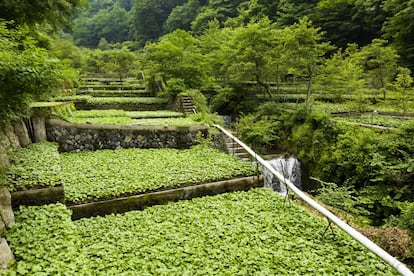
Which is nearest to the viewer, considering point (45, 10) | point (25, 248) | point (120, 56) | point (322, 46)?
point (25, 248)

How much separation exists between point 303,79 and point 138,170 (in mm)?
17182

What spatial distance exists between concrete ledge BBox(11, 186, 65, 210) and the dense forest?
1.42 m

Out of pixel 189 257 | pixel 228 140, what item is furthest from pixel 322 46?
pixel 189 257

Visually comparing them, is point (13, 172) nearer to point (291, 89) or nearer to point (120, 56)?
point (120, 56)

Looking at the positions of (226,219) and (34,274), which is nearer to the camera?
(34,274)

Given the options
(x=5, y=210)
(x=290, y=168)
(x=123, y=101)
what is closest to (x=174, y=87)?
(x=123, y=101)

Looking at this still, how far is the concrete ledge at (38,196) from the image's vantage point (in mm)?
4366

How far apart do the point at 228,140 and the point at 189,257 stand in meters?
5.38

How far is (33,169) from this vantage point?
5.15m

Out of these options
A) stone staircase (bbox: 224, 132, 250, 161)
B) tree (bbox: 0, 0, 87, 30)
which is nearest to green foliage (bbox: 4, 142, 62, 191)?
tree (bbox: 0, 0, 87, 30)

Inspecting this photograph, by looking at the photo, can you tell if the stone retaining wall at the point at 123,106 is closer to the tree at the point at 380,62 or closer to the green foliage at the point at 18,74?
the green foliage at the point at 18,74

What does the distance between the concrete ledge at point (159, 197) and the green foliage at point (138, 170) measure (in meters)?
0.13

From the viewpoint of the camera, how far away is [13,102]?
4.26 m

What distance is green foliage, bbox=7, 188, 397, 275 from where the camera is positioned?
11.2 feet
